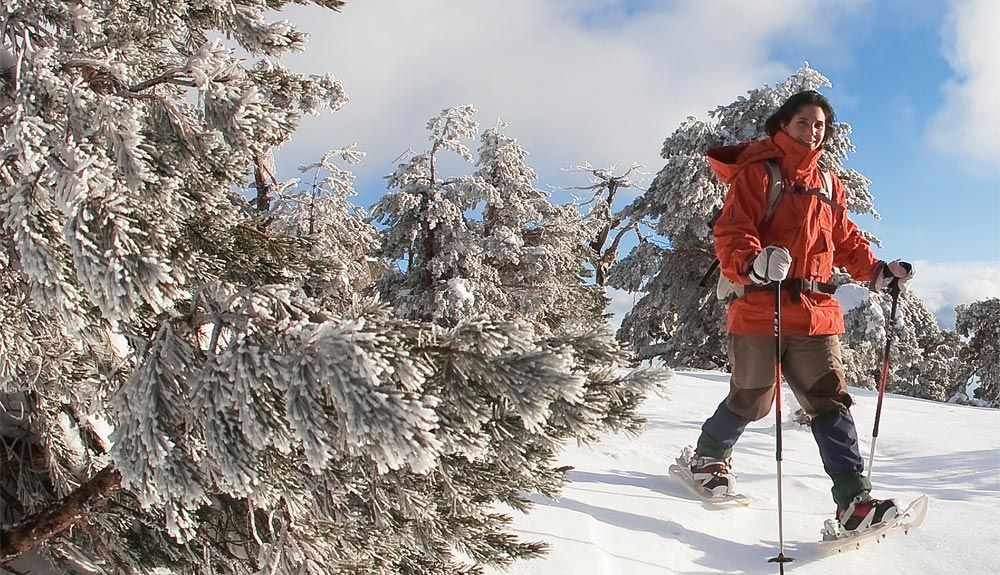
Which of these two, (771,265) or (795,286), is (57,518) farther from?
(795,286)

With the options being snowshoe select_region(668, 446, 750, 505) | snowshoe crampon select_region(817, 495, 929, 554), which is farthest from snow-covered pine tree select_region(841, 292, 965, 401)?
snowshoe select_region(668, 446, 750, 505)

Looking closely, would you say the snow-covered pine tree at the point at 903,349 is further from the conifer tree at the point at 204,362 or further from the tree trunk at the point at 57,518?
the tree trunk at the point at 57,518

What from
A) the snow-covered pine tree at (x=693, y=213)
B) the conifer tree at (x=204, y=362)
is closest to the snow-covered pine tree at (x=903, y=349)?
the snow-covered pine tree at (x=693, y=213)

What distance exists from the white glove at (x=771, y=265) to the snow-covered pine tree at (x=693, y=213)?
41.1 ft

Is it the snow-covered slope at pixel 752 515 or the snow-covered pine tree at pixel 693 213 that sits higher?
the snow-covered pine tree at pixel 693 213

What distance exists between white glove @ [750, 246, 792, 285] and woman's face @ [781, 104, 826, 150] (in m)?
0.94

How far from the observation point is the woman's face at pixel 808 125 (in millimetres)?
4156

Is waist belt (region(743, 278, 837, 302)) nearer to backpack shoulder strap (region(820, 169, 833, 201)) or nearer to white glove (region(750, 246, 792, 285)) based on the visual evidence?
white glove (region(750, 246, 792, 285))

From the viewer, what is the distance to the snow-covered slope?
3615mm

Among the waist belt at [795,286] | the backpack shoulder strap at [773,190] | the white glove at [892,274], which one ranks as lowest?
the waist belt at [795,286]

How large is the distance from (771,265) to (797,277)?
1.91 feet

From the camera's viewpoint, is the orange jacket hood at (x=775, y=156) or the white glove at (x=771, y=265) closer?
the white glove at (x=771, y=265)

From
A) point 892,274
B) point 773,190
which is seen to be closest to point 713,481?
point 892,274

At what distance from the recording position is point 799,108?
165 inches
